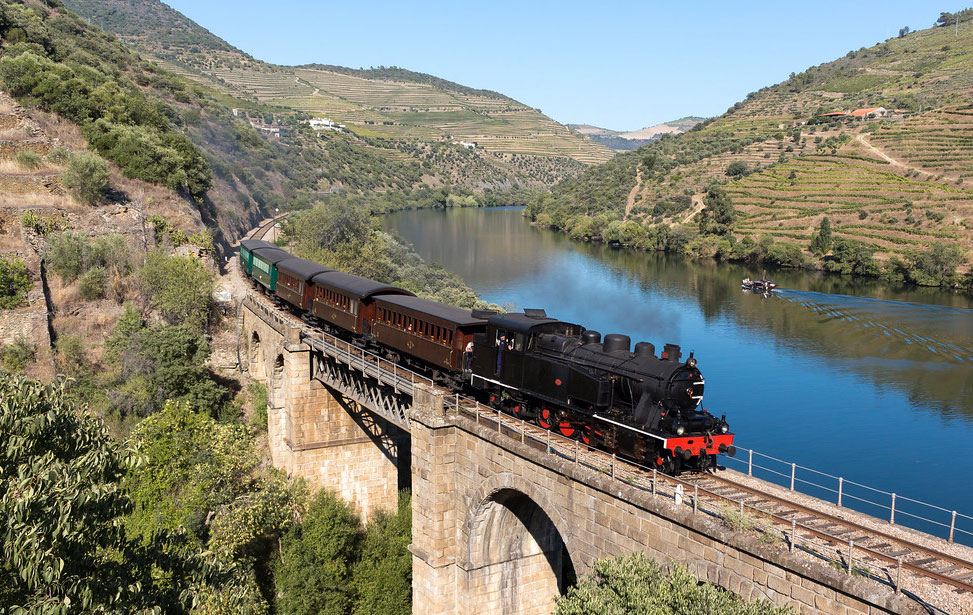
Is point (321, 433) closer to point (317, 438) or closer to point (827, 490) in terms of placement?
point (317, 438)

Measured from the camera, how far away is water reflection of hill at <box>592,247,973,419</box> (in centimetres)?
4781

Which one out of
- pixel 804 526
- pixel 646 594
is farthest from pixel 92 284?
pixel 804 526

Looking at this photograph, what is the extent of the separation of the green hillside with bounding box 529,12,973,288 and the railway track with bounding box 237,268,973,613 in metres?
65.6

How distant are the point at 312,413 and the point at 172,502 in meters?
6.98

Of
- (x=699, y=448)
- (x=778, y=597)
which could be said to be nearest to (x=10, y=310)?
(x=699, y=448)

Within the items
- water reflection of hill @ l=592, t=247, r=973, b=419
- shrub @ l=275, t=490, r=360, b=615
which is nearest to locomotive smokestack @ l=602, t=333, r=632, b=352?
shrub @ l=275, t=490, r=360, b=615

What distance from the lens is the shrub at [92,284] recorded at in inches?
1628

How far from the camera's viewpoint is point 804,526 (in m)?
13.9

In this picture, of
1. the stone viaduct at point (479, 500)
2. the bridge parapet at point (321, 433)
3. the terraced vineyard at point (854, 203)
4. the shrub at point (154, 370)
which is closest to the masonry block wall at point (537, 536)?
the stone viaduct at point (479, 500)

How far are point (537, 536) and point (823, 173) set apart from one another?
89.7 meters

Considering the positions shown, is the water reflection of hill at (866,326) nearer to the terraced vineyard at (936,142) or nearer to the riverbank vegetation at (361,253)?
the riverbank vegetation at (361,253)

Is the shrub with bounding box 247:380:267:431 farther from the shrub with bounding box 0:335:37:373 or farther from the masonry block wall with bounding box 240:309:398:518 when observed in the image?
the shrub with bounding box 0:335:37:373

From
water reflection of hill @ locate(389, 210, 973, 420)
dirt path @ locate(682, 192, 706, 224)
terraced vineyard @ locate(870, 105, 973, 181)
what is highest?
terraced vineyard @ locate(870, 105, 973, 181)

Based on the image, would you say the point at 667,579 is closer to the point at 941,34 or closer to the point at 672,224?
the point at 672,224
